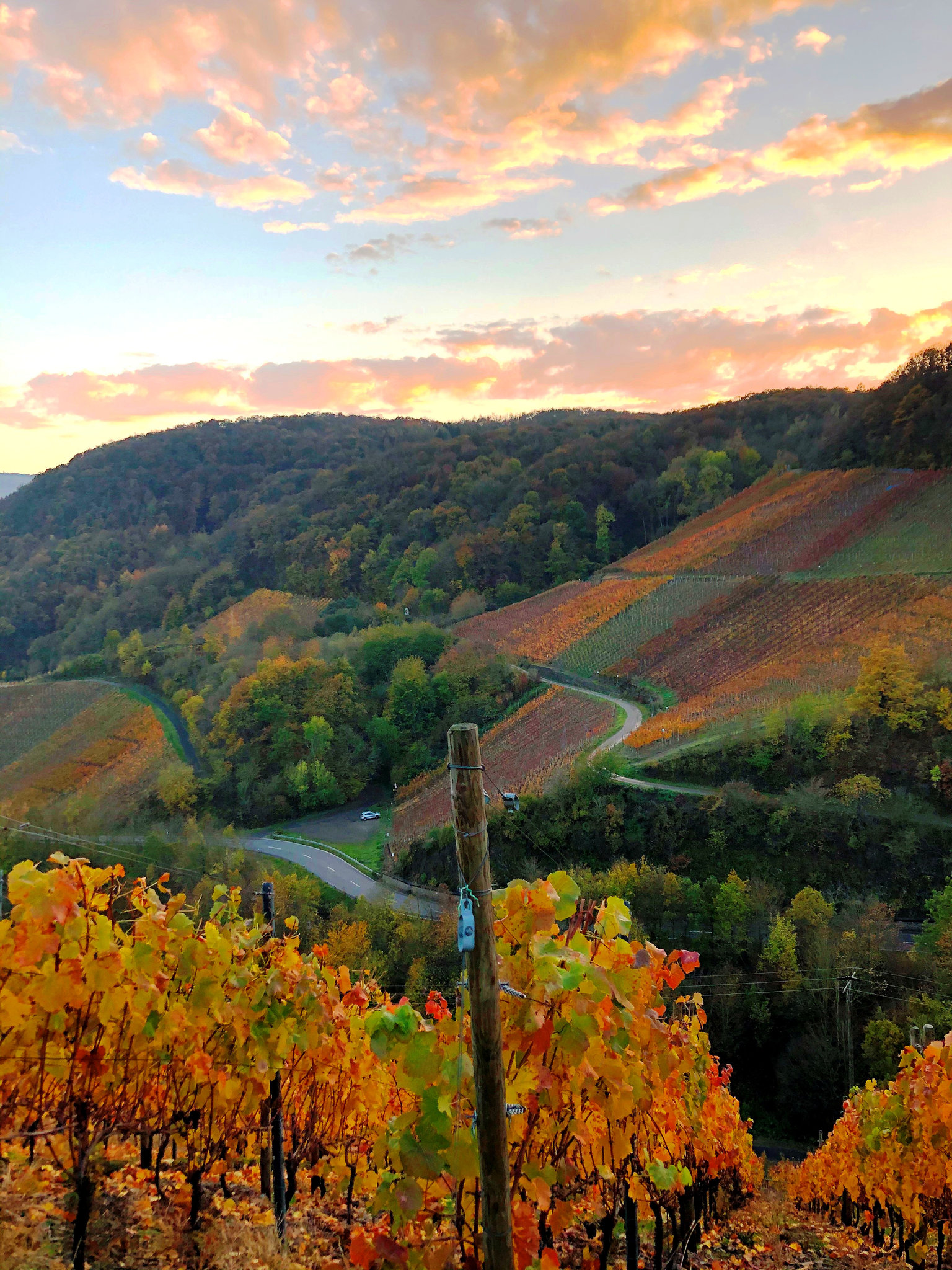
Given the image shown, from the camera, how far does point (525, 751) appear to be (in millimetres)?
31562

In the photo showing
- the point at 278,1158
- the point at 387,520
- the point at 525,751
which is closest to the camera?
the point at 278,1158

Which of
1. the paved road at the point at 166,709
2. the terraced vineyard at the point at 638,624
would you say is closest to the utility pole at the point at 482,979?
the terraced vineyard at the point at 638,624

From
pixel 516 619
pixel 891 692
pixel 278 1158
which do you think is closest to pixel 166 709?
pixel 516 619

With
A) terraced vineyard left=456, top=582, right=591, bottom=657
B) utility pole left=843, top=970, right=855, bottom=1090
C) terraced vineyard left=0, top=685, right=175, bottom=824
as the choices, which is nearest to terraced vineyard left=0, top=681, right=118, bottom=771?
terraced vineyard left=0, top=685, right=175, bottom=824

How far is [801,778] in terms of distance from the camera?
24.0 meters

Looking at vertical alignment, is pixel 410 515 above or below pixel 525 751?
above

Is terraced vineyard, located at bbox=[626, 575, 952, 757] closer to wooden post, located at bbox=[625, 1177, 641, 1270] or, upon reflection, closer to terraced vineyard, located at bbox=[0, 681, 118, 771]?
wooden post, located at bbox=[625, 1177, 641, 1270]

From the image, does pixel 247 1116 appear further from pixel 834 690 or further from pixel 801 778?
pixel 834 690

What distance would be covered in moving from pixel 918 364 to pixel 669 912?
4544 centimetres

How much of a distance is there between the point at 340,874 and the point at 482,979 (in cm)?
2785

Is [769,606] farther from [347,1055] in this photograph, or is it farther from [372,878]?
[347,1055]

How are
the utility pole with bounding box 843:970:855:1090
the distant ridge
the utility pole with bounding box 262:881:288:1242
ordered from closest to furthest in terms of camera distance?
the utility pole with bounding box 262:881:288:1242
the utility pole with bounding box 843:970:855:1090
the distant ridge

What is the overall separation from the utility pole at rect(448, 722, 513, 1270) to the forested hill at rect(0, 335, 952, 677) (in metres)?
51.0

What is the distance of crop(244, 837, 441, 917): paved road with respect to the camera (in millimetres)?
24641
